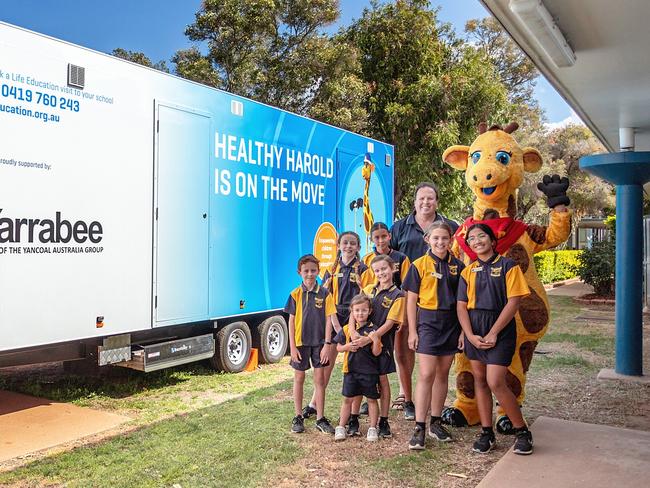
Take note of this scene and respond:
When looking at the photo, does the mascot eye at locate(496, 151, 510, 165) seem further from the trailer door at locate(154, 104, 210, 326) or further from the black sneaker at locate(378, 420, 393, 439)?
the trailer door at locate(154, 104, 210, 326)

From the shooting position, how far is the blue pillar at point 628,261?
736 centimetres

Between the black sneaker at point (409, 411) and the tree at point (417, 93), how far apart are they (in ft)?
41.6

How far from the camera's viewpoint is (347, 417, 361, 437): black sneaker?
16.3 ft

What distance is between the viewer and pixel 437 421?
495 cm

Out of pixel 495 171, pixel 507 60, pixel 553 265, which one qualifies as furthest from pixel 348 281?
pixel 507 60

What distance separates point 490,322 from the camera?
14.8ft

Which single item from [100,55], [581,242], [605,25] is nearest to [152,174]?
[100,55]

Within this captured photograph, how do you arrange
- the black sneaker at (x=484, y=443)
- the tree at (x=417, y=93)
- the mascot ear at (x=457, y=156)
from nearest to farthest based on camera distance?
1. the black sneaker at (x=484, y=443)
2. the mascot ear at (x=457, y=156)
3. the tree at (x=417, y=93)

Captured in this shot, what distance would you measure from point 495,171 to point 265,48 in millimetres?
13505

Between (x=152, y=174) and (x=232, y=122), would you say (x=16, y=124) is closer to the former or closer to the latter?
(x=152, y=174)

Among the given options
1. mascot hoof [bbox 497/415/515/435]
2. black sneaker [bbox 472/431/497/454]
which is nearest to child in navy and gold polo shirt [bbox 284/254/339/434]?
black sneaker [bbox 472/431/497/454]

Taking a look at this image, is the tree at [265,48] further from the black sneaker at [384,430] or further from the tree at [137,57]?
the black sneaker at [384,430]

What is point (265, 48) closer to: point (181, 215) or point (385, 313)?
point (181, 215)

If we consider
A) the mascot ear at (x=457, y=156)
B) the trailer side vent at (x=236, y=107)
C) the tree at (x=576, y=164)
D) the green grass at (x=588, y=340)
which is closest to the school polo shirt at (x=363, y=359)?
the mascot ear at (x=457, y=156)
